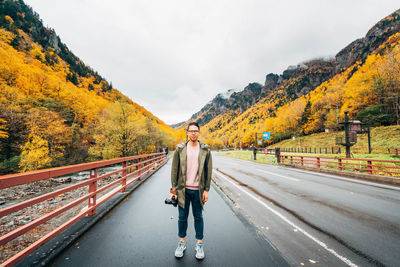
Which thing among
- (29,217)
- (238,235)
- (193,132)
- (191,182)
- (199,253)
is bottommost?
(29,217)

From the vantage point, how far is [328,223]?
3561 mm

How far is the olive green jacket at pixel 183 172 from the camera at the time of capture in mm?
2441

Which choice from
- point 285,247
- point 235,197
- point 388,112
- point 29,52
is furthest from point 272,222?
point 29,52

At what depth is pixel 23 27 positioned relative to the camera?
84.3 metres

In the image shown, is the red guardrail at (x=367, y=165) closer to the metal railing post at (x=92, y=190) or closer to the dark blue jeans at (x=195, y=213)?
the dark blue jeans at (x=195, y=213)

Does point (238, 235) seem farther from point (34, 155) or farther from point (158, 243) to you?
point (34, 155)

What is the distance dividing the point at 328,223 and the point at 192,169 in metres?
3.64

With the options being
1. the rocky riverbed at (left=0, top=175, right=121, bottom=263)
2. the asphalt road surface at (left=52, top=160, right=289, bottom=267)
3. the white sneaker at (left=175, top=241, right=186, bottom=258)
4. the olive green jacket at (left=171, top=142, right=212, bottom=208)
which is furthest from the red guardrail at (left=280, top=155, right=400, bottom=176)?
the rocky riverbed at (left=0, top=175, right=121, bottom=263)

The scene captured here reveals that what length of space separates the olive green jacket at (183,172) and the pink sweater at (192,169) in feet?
0.25

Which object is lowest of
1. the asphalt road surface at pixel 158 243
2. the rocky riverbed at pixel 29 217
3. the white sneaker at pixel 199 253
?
the rocky riverbed at pixel 29 217

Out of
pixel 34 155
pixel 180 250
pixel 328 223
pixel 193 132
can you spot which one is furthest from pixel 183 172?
pixel 34 155

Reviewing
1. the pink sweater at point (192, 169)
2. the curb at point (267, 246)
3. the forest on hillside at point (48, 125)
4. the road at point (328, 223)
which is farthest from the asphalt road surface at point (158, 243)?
the forest on hillside at point (48, 125)

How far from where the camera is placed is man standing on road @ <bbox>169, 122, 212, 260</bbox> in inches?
95.8

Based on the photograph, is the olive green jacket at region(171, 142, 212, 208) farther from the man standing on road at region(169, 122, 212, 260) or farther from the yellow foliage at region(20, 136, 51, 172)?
the yellow foliage at region(20, 136, 51, 172)
